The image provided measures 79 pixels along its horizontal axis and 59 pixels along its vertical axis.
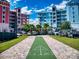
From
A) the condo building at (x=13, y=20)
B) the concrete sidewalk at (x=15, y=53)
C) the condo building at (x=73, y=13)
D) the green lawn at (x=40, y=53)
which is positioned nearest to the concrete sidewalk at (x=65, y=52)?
the green lawn at (x=40, y=53)

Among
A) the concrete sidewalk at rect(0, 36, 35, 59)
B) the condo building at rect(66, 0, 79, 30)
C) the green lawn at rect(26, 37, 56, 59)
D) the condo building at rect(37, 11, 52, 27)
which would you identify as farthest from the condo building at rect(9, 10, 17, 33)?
the green lawn at rect(26, 37, 56, 59)

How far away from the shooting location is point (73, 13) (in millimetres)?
157625

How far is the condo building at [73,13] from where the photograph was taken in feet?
516

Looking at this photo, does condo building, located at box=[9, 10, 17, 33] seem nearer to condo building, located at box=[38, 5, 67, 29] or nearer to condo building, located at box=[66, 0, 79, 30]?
condo building, located at box=[38, 5, 67, 29]

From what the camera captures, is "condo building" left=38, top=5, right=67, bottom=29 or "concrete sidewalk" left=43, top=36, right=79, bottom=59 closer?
"concrete sidewalk" left=43, top=36, right=79, bottom=59

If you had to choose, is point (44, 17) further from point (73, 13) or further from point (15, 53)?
point (15, 53)

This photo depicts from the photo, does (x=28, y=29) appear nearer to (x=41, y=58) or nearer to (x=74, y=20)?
(x=74, y=20)

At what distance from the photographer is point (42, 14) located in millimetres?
184625

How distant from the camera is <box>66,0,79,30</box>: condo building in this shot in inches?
6186

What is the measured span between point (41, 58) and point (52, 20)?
159195 millimetres

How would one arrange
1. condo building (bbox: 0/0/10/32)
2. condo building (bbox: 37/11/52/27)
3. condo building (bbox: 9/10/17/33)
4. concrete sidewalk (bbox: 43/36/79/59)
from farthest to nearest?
condo building (bbox: 37/11/52/27), condo building (bbox: 9/10/17/33), condo building (bbox: 0/0/10/32), concrete sidewalk (bbox: 43/36/79/59)

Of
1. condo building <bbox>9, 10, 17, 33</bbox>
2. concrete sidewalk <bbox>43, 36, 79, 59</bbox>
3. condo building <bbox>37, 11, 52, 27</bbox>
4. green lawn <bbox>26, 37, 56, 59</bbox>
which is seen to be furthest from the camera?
condo building <bbox>37, 11, 52, 27</bbox>

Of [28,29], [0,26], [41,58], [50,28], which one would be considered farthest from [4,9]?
[41,58]

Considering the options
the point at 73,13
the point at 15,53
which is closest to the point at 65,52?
the point at 15,53
